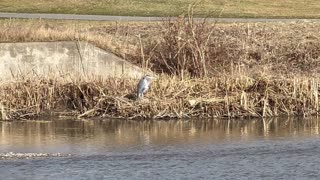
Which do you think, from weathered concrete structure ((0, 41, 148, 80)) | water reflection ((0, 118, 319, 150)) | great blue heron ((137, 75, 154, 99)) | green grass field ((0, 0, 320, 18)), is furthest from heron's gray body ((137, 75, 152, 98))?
green grass field ((0, 0, 320, 18))

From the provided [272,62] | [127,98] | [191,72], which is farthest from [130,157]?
[272,62]

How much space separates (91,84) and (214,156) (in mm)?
6751

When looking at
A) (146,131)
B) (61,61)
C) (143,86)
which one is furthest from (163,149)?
(61,61)

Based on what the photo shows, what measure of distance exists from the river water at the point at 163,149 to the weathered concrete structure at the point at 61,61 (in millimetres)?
Answer: 2796

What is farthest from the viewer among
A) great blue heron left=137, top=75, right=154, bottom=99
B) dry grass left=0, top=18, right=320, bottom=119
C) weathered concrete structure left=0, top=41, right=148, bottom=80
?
weathered concrete structure left=0, top=41, right=148, bottom=80

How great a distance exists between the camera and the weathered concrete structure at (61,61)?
2523 cm

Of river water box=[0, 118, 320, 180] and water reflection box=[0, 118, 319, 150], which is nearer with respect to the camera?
river water box=[0, 118, 320, 180]

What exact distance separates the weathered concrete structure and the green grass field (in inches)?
534

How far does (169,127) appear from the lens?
21.7m

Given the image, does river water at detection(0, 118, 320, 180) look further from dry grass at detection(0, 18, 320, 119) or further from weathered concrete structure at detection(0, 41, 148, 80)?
weathered concrete structure at detection(0, 41, 148, 80)

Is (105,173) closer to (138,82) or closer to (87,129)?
(87,129)

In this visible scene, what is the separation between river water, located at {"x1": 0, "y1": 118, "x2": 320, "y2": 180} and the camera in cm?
1611

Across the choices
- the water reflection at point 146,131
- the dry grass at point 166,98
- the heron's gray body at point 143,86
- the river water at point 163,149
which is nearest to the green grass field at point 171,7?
the dry grass at point 166,98

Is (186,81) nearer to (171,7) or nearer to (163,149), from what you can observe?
(163,149)
